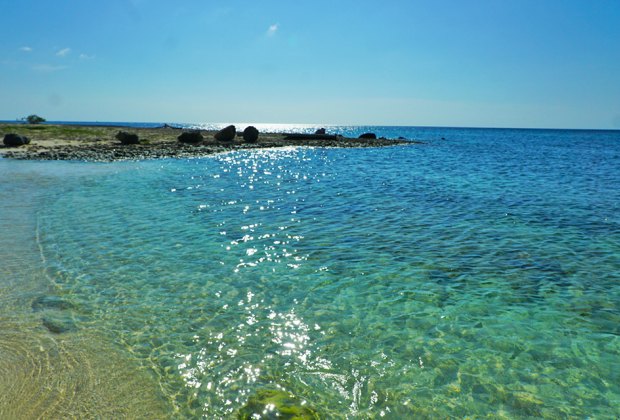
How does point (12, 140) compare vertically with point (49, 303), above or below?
above

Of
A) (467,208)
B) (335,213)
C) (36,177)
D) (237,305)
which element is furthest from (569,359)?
(36,177)

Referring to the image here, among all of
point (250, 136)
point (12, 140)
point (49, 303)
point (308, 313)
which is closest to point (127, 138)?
point (12, 140)

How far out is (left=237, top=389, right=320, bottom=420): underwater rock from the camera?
17.7 feet

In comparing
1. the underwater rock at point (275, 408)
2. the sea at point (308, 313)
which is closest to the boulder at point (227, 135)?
the sea at point (308, 313)

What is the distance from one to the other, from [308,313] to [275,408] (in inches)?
118

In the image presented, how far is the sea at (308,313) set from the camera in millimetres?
5832

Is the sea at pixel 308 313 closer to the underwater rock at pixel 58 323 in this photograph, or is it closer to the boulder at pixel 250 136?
the underwater rock at pixel 58 323

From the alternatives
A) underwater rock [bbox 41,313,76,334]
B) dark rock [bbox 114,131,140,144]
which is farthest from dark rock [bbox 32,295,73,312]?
dark rock [bbox 114,131,140,144]

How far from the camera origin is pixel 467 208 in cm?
1964

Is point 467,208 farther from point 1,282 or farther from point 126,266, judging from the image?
point 1,282

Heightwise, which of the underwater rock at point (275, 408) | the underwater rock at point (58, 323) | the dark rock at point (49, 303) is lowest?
the underwater rock at point (275, 408)

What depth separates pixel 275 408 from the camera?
18.0 feet

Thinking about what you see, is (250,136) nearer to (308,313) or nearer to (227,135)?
(227,135)

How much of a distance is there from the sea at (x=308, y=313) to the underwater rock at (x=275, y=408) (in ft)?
0.10
